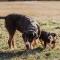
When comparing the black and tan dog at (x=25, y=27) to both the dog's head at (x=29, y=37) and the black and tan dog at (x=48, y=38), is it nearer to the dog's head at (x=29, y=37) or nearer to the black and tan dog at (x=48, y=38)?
the dog's head at (x=29, y=37)

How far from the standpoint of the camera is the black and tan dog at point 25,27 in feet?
30.9

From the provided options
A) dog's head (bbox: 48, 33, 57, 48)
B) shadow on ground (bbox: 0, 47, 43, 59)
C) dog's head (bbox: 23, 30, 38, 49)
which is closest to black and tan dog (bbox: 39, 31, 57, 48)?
dog's head (bbox: 48, 33, 57, 48)

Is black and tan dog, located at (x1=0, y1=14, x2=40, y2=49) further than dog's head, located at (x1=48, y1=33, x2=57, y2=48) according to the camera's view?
No

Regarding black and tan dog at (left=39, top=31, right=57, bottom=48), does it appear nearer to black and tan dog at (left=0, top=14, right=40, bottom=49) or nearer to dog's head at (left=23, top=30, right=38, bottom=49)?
black and tan dog at (left=0, top=14, right=40, bottom=49)

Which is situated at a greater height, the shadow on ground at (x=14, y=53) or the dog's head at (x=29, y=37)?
the dog's head at (x=29, y=37)

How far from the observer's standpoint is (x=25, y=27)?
31.8 ft

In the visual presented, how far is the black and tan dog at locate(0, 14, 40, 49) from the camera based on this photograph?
942 cm

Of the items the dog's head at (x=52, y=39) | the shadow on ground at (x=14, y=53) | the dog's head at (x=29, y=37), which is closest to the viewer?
the dog's head at (x=29, y=37)

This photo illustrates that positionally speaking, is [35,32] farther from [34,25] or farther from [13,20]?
[13,20]

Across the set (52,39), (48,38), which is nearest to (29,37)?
(48,38)

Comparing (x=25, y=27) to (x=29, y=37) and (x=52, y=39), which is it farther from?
(x=52, y=39)

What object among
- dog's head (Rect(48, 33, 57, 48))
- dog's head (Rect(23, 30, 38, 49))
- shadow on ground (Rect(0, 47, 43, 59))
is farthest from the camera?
dog's head (Rect(48, 33, 57, 48))

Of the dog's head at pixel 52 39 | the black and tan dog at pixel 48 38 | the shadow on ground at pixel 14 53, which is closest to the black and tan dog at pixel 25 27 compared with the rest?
the shadow on ground at pixel 14 53

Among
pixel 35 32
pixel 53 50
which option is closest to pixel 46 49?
pixel 53 50
